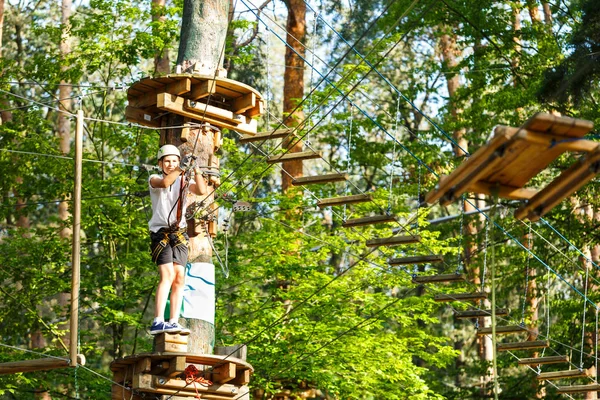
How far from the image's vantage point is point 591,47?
530 inches

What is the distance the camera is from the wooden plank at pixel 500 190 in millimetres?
6711

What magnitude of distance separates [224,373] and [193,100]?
8.31 ft

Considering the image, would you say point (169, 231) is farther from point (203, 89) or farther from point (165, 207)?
point (203, 89)

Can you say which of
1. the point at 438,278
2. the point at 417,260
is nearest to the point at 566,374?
the point at 438,278

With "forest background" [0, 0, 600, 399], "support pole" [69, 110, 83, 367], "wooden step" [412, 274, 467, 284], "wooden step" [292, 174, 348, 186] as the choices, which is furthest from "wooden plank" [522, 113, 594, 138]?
"forest background" [0, 0, 600, 399]

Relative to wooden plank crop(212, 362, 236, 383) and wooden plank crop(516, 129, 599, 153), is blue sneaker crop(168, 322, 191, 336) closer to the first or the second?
wooden plank crop(212, 362, 236, 383)

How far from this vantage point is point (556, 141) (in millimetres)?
6227

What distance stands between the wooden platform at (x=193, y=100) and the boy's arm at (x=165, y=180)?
860mm

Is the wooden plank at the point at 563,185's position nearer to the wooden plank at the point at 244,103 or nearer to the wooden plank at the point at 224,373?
the wooden plank at the point at 224,373

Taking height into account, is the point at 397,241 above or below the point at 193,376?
above

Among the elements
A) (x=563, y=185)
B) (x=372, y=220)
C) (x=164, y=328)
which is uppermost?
(x=372, y=220)

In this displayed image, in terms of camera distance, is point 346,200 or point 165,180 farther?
point 346,200

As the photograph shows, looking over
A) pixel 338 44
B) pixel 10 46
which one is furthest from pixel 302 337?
pixel 10 46

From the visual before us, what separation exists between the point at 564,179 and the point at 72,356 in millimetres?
4452
